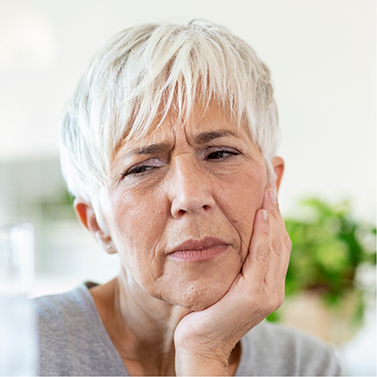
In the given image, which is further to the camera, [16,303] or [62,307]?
[62,307]

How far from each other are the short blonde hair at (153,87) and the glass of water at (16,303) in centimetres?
20

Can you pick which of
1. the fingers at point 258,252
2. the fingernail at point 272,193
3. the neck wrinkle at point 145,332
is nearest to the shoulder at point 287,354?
the neck wrinkle at point 145,332

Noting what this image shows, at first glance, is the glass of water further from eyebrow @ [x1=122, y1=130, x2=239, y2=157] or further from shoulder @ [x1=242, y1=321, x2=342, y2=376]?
shoulder @ [x1=242, y1=321, x2=342, y2=376]

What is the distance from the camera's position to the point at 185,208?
831mm

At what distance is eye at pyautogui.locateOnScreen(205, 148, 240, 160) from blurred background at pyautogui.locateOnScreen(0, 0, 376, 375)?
113 cm

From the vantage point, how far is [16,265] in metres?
0.91

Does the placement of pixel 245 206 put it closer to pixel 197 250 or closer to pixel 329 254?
pixel 197 250

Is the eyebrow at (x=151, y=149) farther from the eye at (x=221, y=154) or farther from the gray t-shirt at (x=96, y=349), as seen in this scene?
the gray t-shirt at (x=96, y=349)

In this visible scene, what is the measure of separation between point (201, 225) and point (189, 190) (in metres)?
0.08

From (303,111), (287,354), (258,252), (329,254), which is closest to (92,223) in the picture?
(258,252)

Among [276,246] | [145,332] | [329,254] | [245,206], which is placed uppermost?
[245,206]

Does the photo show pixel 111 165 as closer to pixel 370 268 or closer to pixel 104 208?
pixel 104 208

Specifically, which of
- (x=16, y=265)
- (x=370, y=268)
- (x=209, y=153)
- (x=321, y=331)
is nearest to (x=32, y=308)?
(x=16, y=265)

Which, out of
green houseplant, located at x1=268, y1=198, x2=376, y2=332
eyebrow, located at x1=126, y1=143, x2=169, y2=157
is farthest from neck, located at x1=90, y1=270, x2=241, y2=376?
green houseplant, located at x1=268, y1=198, x2=376, y2=332
